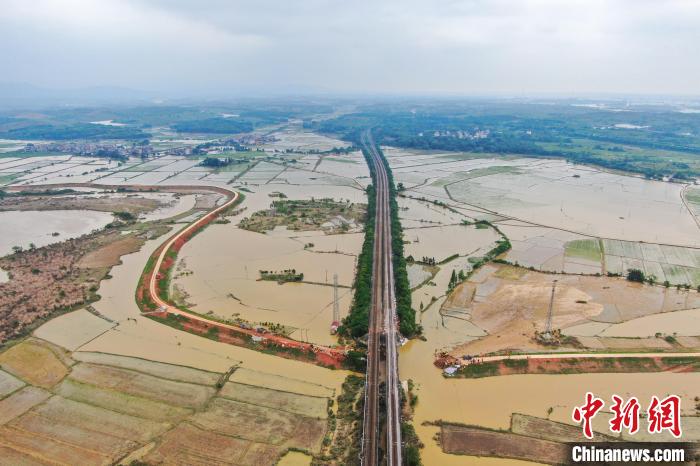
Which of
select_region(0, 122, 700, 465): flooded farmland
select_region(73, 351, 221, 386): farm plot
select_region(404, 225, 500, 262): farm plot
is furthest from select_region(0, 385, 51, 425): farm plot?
select_region(404, 225, 500, 262): farm plot

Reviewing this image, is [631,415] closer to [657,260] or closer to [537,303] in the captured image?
[537,303]

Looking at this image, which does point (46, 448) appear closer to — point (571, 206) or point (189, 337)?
point (189, 337)

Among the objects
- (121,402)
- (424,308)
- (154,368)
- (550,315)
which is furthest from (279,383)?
(550,315)

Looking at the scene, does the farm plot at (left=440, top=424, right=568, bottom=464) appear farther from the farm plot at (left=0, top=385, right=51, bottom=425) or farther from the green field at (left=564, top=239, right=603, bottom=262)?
the green field at (left=564, top=239, right=603, bottom=262)

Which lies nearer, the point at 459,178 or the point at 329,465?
the point at 329,465

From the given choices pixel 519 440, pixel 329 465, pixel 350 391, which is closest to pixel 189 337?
pixel 350 391

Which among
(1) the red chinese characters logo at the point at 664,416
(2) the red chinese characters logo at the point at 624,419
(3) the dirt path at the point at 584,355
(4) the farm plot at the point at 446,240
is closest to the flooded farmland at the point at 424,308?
(4) the farm plot at the point at 446,240

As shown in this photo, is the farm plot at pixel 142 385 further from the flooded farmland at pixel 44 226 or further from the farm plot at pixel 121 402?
the flooded farmland at pixel 44 226
